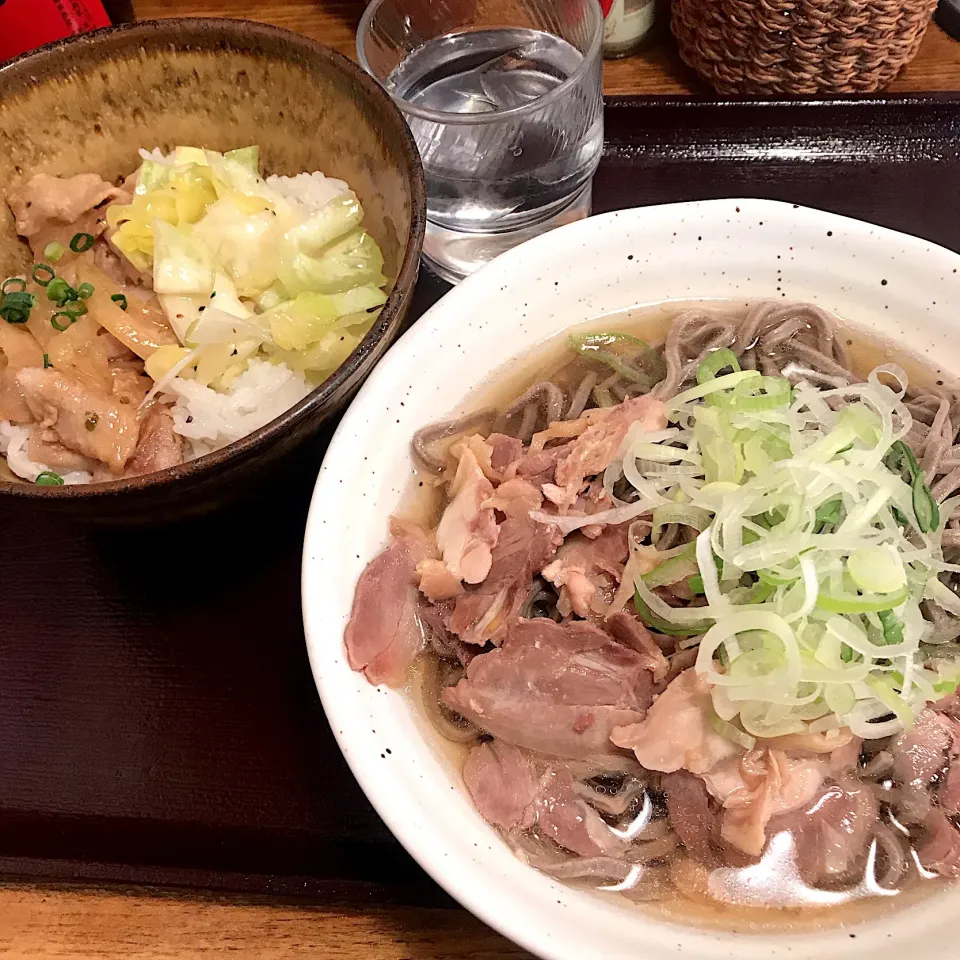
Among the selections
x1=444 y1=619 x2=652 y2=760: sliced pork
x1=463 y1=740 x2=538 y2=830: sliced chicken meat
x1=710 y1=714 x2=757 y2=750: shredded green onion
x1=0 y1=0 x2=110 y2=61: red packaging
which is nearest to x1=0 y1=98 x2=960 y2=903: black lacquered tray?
x1=463 y1=740 x2=538 y2=830: sliced chicken meat

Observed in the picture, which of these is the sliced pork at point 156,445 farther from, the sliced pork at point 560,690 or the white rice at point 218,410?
the sliced pork at point 560,690

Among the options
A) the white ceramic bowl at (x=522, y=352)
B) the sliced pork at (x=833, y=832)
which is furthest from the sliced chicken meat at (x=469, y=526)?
the sliced pork at (x=833, y=832)

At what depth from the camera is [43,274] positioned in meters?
1.54

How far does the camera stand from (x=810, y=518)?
1.16 m

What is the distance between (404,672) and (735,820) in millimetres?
526

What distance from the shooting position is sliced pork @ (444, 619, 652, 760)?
1.20 meters

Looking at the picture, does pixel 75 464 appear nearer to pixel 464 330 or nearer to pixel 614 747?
pixel 464 330

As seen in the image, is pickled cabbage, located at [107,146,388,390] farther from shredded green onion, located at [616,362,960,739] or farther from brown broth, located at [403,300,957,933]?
shredded green onion, located at [616,362,960,739]

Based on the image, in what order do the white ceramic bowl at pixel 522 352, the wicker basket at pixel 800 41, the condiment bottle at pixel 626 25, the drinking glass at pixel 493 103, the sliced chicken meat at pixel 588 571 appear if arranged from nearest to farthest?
the white ceramic bowl at pixel 522 352
the sliced chicken meat at pixel 588 571
the drinking glass at pixel 493 103
the wicker basket at pixel 800 41
the condiment bottle at pixel 626 25

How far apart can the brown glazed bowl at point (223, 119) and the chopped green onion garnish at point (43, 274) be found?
0.31 ft

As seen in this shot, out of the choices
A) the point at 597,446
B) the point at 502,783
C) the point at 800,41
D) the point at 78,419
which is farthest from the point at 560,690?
the point at 800,41

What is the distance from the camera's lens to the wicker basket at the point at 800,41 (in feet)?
6.11

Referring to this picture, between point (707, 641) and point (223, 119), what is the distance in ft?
4.47

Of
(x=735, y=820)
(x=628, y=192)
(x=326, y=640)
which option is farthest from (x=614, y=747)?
(x=628, y=192)
